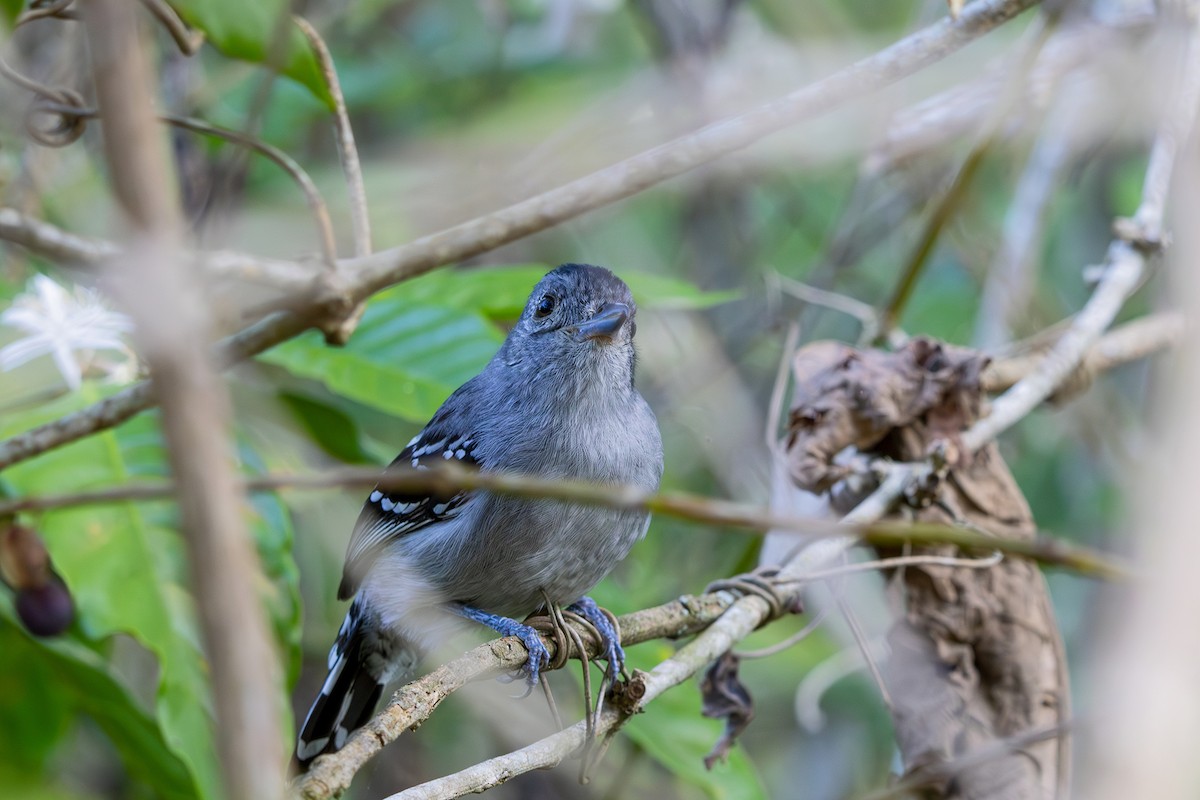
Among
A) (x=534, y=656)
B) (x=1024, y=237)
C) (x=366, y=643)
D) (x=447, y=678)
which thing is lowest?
(x=366, y=643)

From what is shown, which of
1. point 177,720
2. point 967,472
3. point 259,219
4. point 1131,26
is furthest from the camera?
point 259,219

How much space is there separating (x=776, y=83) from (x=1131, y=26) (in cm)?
205

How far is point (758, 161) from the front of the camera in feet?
18.3

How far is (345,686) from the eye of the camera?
3551 millimetres

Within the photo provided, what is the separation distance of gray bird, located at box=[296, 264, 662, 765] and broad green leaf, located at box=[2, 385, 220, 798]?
0.55 meters

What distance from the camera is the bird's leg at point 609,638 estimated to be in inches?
107

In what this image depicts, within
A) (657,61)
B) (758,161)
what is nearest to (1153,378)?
(758,161)

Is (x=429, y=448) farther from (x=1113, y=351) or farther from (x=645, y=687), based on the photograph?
(x=1113, y=351)

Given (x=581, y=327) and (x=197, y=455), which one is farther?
(x=581, y=327)

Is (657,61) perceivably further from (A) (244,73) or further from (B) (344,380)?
(B) (344,380)

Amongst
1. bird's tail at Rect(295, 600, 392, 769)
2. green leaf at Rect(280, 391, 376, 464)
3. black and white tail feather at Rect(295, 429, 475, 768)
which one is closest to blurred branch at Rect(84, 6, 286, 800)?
black and white tail feather at Rect(295, 429, 475, 768)

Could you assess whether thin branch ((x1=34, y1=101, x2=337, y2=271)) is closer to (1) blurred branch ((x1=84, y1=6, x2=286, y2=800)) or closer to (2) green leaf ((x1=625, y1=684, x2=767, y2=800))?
(2) green leaf ((x1=625, y1=684, x2=767, y2=800))

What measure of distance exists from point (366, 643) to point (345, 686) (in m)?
0.17

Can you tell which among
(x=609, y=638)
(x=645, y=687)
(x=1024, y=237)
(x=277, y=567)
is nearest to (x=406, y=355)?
(x=277, y=567)
